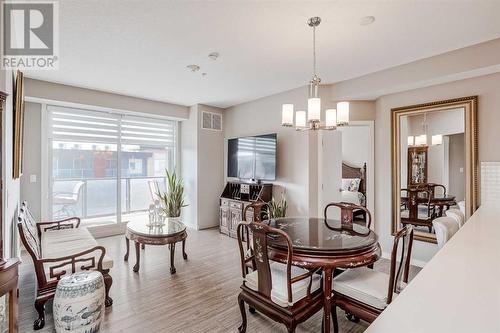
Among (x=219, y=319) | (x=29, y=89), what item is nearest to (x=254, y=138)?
(x=219, y=319)

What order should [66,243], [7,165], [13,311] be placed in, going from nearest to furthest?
[13,311] < [7,165] < [66,243]

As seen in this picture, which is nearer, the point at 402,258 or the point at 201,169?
the point at 402,258

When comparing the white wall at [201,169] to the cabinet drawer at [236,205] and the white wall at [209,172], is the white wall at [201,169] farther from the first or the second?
the cabinet drawer at [236,205]

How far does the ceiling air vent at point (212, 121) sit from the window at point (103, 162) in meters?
0.97

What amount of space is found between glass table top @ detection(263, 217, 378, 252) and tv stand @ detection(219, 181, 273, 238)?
6.53ft

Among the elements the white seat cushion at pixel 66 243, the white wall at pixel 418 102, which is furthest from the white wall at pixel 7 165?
the white wall at pixel 418 102

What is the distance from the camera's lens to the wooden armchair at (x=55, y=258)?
2.23 meters

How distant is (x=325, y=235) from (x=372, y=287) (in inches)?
21.3

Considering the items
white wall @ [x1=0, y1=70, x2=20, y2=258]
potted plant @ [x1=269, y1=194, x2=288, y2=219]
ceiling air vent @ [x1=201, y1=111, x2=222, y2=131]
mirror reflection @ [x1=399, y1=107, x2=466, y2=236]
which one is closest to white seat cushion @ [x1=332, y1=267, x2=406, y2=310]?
mirror reflection @ [x1=399, y1=107, x2=466, y2=236]

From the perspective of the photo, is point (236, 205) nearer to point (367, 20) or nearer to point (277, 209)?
point (277, 209)

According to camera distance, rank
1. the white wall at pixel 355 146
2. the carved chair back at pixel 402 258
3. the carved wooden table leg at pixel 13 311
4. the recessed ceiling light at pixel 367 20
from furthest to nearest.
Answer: the white wall at pixel 355 146
the recessed ceiling light at pixel 367 20
the carved chair back at pixel 402 258
the carved wooden table leg at pixel 13 311

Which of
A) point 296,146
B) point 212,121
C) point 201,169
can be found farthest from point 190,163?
point 296,146

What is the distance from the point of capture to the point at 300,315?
1.85m

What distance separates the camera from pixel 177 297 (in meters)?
2.73
